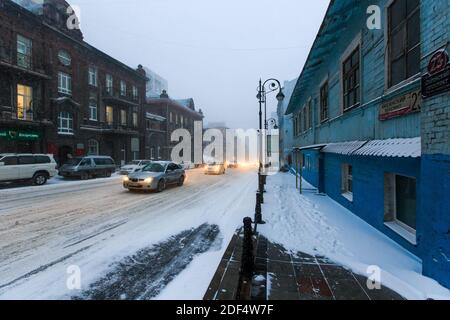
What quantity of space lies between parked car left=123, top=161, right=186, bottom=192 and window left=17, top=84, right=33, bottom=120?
1304cm

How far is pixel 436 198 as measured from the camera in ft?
12.0

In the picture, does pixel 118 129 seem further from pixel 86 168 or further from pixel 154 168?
pixel 154 168

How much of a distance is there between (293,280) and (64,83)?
2683 centimetres

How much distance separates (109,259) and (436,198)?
555cm

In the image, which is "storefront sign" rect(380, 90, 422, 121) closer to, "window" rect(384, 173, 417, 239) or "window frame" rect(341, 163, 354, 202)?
"window" rect(384, 173, 417, 239)

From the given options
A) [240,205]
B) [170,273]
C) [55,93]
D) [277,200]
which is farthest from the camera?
[55,93]

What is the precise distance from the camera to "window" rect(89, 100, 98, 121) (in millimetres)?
26403

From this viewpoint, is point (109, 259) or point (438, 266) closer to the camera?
point (438, 266)

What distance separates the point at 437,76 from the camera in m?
3.69

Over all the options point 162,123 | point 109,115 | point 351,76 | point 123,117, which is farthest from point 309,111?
point 162,123

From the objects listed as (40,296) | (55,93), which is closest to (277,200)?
(40,296)

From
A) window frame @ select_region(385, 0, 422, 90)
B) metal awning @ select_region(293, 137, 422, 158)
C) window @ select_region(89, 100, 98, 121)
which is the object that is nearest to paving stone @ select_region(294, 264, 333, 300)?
metal awning @ select_region(293, 137, 422, 158)

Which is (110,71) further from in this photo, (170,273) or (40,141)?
(170,273)
